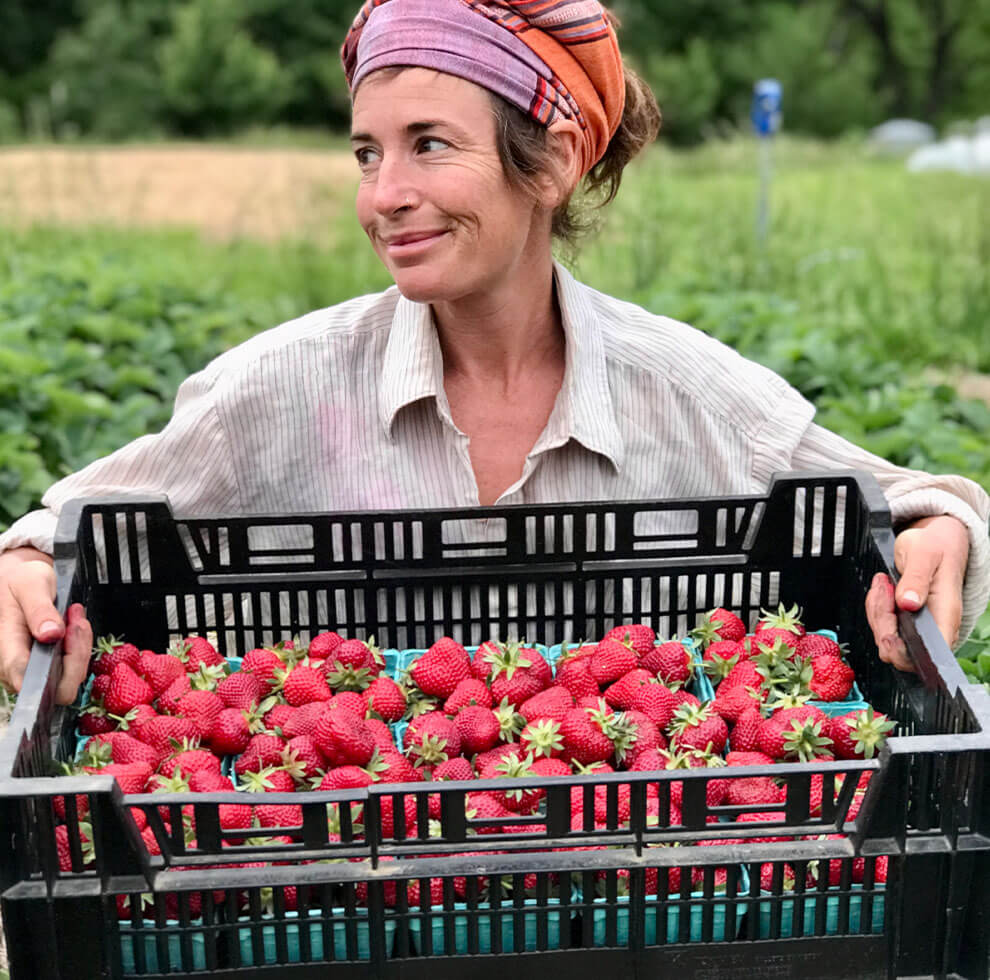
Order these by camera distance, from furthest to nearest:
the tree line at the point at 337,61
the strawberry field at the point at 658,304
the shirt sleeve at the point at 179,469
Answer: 1. the tree line at the point at 337,61
2. the strawberry field at the point at 658,304
3. the shirt sleeve at the point at 179,469

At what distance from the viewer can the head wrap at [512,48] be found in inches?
72.3

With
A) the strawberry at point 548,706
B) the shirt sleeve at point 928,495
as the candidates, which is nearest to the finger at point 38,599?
the strawberry at point 548,706

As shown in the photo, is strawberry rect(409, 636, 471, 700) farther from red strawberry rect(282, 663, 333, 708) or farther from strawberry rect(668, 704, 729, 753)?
strawberry rect(668, 704, 729, 753)

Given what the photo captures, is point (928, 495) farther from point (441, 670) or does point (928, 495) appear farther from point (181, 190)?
point (181, 190)

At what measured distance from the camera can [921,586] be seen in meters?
1.67

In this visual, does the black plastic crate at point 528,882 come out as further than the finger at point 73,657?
No

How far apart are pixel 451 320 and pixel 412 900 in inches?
41.7

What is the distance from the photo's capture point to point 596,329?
7.39ft

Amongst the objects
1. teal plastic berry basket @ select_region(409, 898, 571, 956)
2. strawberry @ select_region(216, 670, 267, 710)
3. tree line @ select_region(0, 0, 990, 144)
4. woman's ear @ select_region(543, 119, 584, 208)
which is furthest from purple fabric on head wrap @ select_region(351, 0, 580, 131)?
tree line @ select_region(0, 0, 990, 144)

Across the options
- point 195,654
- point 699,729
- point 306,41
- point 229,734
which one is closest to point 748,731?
point 699,729

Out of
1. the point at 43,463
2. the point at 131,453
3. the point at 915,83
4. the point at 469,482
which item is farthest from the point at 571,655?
the point at 915,83

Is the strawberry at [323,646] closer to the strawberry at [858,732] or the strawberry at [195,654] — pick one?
the strawberry at [195,654]

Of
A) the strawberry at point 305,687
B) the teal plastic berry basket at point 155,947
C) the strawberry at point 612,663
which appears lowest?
the teal plastic berry basket at point 155,947

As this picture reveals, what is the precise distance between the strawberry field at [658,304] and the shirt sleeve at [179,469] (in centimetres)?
138
